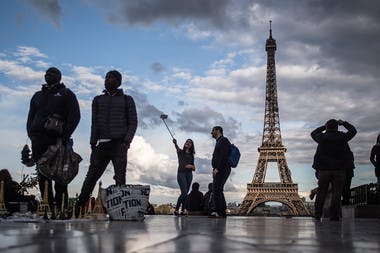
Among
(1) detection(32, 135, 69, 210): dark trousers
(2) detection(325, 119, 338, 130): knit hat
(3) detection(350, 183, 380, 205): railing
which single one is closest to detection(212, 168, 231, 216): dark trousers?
(2) detection(325, 119, 338, 130): knit hat

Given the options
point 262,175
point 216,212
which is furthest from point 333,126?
point 262,175

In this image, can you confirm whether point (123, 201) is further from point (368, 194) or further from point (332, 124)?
point (368, 194)

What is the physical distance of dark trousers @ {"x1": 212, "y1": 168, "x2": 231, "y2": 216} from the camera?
9.41 m

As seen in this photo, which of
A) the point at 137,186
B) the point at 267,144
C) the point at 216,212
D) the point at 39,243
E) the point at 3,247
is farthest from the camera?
the point at 267,144

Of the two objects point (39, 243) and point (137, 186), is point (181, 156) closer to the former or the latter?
point (137, 186)

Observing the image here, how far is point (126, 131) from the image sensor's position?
23.0 feet

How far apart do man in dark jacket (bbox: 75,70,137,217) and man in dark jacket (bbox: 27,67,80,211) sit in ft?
0.91

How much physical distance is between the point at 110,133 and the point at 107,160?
1.27 feet

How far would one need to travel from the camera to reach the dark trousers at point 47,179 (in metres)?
6.78

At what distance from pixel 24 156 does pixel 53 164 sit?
0.59 meters

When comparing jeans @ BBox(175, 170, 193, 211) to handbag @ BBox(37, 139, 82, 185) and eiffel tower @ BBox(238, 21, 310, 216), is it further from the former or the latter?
eiffel tower @ BBox(238, 21, 310, 216)

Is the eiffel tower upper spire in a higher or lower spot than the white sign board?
higher

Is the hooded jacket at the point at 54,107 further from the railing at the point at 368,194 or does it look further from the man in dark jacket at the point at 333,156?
the railing at the point at 368,194

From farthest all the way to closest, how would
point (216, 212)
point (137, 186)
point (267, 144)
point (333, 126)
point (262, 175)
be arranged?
1. point (267, 144)
2. point (262, 175)
3. point (216, 212)
4. point (333, 126)
5. point (137, 186)
